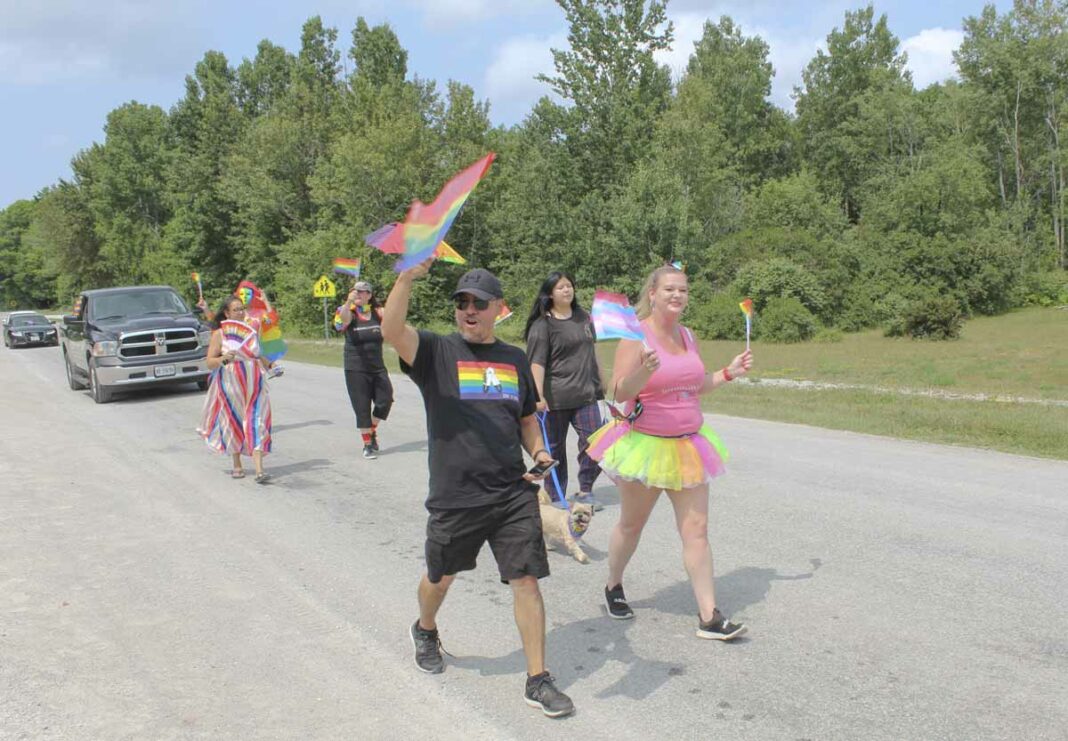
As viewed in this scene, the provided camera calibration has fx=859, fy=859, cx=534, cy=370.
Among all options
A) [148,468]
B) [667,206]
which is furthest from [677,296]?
[667,206]

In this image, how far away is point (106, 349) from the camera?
617 inches

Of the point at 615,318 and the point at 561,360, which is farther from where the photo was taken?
the point at 561,360

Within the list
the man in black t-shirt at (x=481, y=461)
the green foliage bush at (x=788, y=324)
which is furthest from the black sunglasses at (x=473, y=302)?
the green foliage bush at (x=788, y=324)

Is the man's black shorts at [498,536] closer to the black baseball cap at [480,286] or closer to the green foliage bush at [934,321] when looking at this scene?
the black baseball cap at [480,286]

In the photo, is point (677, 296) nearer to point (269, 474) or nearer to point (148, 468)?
point (269, 474)

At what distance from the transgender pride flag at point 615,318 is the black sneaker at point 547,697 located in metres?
1.58

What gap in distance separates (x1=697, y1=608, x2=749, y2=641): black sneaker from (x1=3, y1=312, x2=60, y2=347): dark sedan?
4187 cm

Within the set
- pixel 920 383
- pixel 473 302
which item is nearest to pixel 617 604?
pixel 473 302

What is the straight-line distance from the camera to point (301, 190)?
50.5 metres

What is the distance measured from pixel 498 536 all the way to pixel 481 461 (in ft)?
1.20

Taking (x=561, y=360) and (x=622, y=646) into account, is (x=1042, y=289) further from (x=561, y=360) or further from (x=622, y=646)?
(x=622, y=646)

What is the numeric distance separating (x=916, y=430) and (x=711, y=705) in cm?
860

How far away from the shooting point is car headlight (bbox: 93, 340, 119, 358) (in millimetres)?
15656

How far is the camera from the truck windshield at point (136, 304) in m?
16.9
